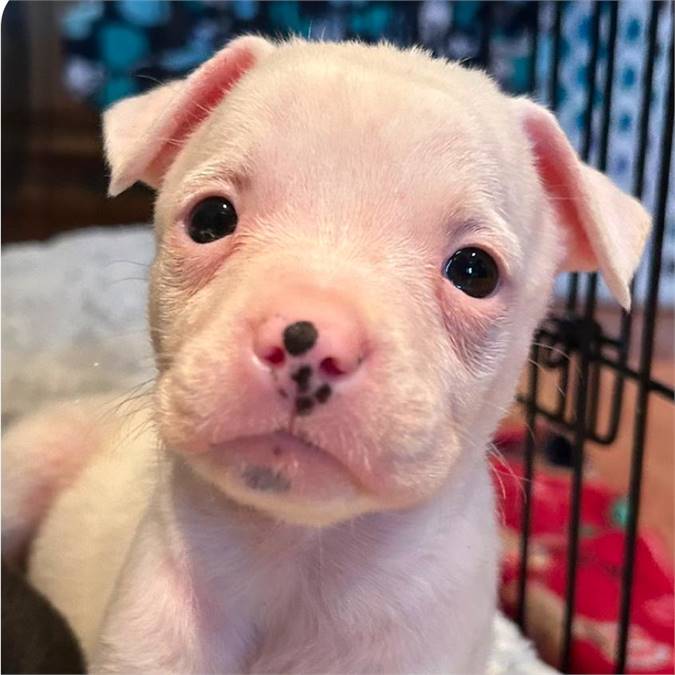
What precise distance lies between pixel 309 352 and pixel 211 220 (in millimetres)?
293

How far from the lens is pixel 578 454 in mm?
1528

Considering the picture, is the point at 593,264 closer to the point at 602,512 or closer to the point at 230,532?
the point at 230,532

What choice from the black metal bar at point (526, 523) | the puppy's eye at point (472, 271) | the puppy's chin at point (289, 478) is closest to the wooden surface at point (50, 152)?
the black metal bar at point (526, 523)

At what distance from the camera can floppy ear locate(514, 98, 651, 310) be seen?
1086 mm

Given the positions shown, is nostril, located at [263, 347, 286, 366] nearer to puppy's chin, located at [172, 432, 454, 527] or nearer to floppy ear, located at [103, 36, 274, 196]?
puppy's chin, located at [172, 432, 454, 527]

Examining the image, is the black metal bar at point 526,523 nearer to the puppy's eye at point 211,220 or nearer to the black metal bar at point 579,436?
the black metal bar at point 579,436

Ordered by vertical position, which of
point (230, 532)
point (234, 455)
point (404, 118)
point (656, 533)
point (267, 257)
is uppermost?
point (404, 118)

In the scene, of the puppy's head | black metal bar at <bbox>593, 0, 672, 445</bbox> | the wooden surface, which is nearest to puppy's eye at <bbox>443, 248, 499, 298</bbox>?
the puppy's head

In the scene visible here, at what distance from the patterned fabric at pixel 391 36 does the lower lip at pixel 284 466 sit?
148cm

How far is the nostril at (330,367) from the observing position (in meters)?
0.76

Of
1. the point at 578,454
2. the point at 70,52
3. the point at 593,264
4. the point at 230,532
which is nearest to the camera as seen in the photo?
the point at 230,532

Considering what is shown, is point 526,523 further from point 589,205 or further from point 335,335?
point 335,335

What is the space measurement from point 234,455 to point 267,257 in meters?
0.18

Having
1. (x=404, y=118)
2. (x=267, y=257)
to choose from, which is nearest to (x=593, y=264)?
(x=404, y=118)
